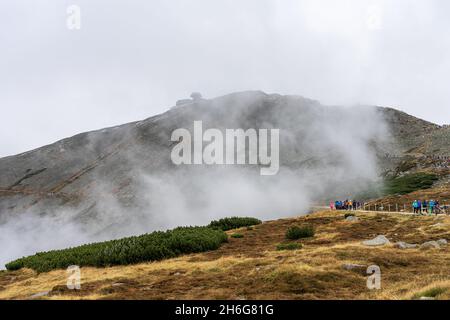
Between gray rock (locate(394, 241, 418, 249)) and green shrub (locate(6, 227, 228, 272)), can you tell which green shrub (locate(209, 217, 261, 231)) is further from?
gray rock (locate(394, 241, 418, 249))

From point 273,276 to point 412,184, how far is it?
63.6 meters

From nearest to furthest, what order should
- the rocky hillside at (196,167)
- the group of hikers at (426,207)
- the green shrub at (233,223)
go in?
the group of hikers at (426,207) < the green shrub at (233,223) < the rocky hillside at (196,167)

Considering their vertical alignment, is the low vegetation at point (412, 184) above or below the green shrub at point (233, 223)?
above

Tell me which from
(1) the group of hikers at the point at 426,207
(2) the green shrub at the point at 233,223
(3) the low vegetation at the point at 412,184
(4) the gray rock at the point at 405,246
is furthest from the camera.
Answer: (3) the low vegetation at the point at 412,184

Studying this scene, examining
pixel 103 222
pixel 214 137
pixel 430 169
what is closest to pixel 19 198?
pixel 103 222

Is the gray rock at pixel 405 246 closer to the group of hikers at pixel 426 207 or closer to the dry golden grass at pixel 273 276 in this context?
the dry golden grass at pixel 273 276

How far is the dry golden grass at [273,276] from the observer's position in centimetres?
1316

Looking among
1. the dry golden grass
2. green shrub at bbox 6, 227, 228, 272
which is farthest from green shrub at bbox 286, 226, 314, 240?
green shrub at bbox 6, 227, 228, 272

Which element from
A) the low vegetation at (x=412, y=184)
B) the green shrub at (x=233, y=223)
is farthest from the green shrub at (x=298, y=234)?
the low vegetation at (x=412, y=184)

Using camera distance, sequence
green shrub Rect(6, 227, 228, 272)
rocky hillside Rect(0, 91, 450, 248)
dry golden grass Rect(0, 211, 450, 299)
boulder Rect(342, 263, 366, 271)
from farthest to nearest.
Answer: rocky hillside Rect(0, 91, 450, 248) < green shrub Rect(6, 227, 228, 272) < boulder Rect(342, 263, 366, 271) < dry golden grass Rect(0, 211, 450, 299)

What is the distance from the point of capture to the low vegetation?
2610 inches

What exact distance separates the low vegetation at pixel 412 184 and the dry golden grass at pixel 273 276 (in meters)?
42.7

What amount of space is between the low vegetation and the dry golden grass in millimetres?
42653

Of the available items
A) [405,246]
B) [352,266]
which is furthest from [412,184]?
[352,266]
